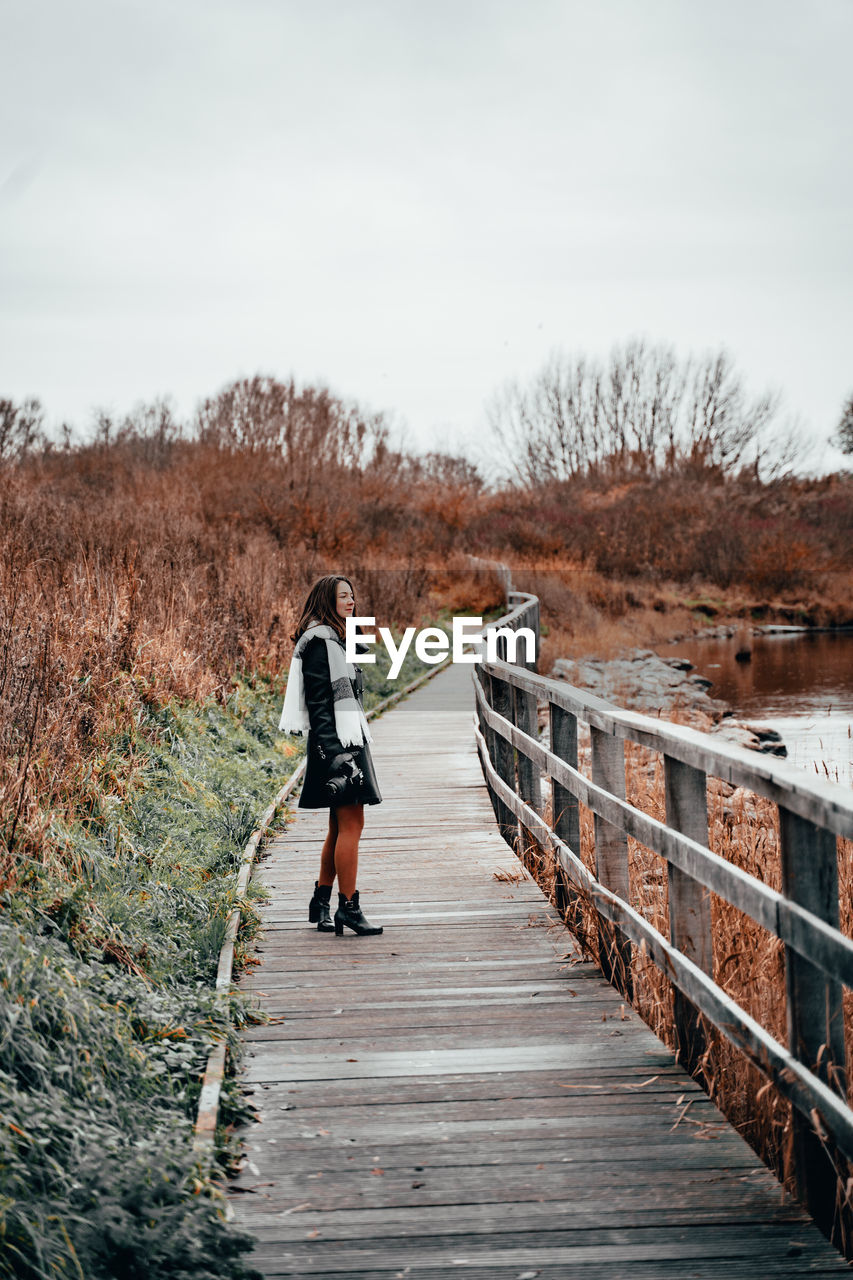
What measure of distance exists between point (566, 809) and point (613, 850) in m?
1.07

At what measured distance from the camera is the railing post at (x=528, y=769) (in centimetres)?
762

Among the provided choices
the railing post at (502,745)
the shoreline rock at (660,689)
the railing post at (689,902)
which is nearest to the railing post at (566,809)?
the railing post at (689,902)

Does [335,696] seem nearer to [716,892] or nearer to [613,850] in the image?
[613,850]

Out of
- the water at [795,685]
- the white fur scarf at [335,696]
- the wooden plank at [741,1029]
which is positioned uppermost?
the white fur scarf at [335,696]

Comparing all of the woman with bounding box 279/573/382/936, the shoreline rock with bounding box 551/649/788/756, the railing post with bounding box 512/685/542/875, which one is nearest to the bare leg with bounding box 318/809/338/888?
the woman with bounding box 279/573/382/936

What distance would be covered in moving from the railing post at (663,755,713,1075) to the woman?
1.99 metres

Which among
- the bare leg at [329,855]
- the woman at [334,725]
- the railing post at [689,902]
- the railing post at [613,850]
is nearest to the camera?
the railing post at [689,902]

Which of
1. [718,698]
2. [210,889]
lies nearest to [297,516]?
[718,698]

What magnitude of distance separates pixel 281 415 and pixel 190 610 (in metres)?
35.4

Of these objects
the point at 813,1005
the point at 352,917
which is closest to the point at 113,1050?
the point at 813,1005

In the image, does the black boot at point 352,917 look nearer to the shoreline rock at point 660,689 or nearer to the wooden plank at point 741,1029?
the wooden plank at point 741,1029

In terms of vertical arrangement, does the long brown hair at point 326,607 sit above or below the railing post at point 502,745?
above

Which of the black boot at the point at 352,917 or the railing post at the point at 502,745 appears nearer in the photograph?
the black boot at the point at 352,917

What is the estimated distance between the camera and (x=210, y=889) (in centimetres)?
626
